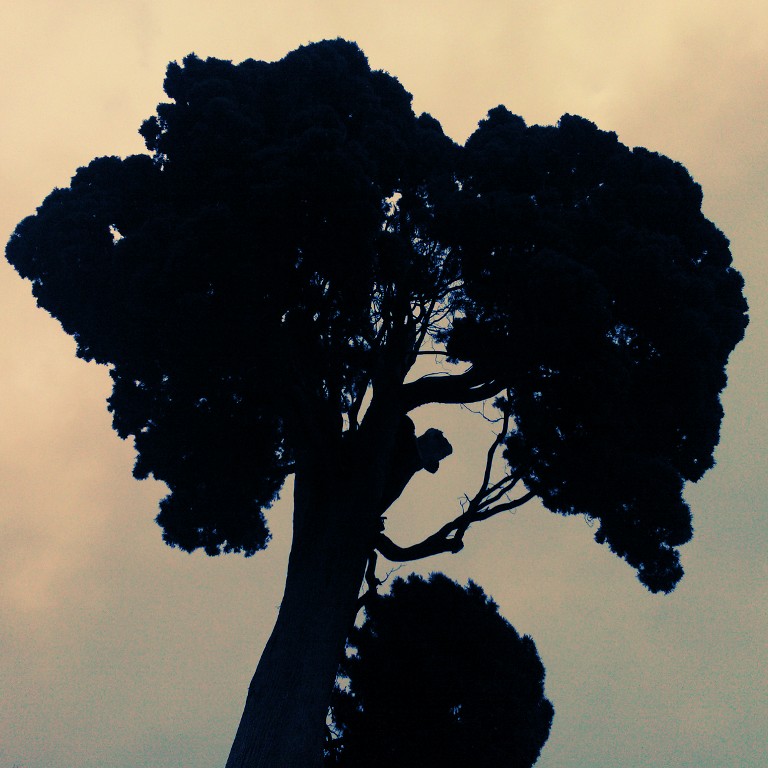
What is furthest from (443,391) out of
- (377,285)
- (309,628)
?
(309,628)

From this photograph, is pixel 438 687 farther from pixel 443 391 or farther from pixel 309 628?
pixel 443 391

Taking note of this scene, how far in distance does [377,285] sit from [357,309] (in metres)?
Result: 0.98

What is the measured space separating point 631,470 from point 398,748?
6.04 meters

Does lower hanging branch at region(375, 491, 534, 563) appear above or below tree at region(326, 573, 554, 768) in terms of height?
above

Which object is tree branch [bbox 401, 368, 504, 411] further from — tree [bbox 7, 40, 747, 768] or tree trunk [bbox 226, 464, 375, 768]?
tree trunk [bbox 226, 464, 375, 768]

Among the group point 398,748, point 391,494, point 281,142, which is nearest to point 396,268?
point 281,142

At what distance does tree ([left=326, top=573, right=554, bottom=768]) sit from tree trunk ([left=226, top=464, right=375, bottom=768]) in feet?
4.55

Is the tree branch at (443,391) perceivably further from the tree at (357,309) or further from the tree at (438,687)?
the tree at (438,687)

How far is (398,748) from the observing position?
14.6 metres

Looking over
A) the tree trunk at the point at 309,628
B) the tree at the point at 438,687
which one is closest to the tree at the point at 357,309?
the tree trunk at the point at 309,628

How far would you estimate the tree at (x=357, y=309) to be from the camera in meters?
13.5

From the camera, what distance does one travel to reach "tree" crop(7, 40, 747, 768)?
1355 cm

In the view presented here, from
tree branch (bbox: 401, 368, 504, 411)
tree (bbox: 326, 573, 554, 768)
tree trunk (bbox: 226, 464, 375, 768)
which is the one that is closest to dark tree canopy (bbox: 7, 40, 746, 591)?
tree branch (bbox: 401, 368, 504, 411)

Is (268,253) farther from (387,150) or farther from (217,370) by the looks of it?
(387,150)
